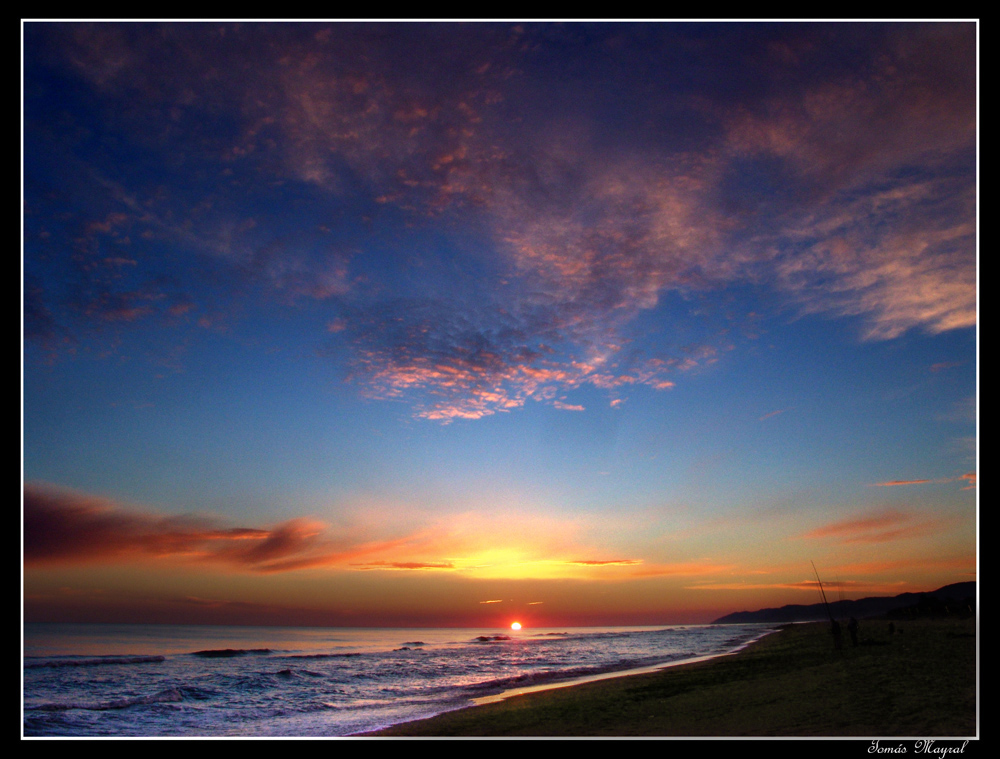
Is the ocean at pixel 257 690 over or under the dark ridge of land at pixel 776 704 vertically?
under

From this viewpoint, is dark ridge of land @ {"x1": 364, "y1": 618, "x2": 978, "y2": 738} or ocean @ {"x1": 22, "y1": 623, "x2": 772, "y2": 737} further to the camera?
ocean @ {"x1": 22, "y1": 623, "x2": 772, "y2": 737}

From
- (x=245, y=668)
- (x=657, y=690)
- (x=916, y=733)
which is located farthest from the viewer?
(x=245, y=668)

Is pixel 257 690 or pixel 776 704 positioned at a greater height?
pixel 776 704

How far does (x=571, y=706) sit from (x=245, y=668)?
84.1 feet

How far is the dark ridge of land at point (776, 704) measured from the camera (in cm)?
951

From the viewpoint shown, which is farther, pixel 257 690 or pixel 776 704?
pixel 257 690

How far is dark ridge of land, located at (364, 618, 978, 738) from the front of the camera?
9508mm

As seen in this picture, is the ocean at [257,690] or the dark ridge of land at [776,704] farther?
the ocean at [257,690]

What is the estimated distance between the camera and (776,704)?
11.4m

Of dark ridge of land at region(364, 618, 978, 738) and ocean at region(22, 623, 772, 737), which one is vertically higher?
dark ridge of land at region(364, 618, 978, 738)
